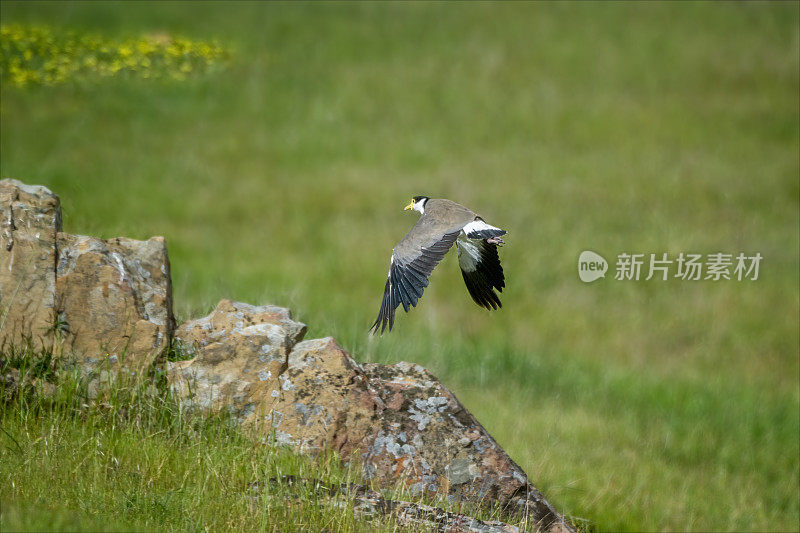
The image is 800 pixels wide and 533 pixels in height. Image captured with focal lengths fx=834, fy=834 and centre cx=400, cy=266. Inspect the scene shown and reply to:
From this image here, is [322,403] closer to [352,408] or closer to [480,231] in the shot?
[352,408]

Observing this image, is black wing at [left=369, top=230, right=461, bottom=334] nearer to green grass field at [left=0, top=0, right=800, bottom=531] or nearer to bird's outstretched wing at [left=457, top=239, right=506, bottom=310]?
bird's outstretched wing at [left=457, top=239, right=506, bottom=310]

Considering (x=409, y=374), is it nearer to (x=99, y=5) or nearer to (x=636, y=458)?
(x=636, y=458)

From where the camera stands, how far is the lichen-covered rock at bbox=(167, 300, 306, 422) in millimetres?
6035

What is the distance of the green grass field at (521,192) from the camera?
9688mm

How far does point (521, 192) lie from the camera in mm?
15562

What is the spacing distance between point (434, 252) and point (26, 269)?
3.11 meters

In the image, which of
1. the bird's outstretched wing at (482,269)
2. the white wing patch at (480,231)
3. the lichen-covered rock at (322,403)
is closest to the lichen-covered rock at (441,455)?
the lichen-covered rock at (322,403)

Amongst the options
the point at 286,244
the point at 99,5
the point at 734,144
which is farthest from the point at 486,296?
the point at 99,5

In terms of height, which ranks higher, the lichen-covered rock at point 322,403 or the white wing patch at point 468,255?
the white wing patch at point 468,255

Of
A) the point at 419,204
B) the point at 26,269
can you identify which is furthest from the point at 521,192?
the point at 26,269

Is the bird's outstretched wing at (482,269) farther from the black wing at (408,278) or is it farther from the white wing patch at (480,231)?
the black wing at (408,278)

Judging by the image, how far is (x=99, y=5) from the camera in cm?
2202

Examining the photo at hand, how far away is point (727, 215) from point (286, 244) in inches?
330

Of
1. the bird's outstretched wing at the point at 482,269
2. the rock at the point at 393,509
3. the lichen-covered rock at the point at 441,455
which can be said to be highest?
the bird's outstretched wing at the point at 482,269
